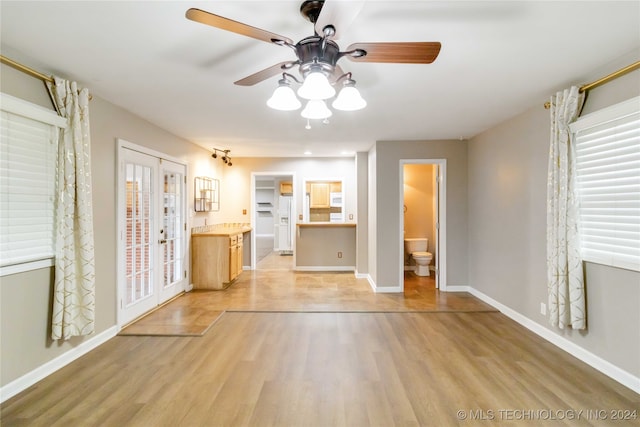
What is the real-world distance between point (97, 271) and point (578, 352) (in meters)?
4.58

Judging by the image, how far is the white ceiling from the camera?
1.71 meters

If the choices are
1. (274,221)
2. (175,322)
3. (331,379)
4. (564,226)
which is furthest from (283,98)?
(274,221)

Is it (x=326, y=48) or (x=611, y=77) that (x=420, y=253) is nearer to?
(x=611, y=77)

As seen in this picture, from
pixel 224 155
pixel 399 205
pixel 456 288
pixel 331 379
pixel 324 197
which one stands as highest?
pixel 224 155

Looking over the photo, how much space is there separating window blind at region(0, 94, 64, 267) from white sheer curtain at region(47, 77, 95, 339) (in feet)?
0.24

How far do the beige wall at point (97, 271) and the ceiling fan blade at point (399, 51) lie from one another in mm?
2557

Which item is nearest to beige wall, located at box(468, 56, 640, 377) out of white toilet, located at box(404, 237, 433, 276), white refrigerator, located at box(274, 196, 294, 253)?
white toilet, located at box(404, 237, 433, 276)

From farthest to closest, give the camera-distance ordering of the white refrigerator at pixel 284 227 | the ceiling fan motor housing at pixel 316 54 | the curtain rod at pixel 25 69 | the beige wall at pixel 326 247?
the white refrigerator at pixel 284 227 → the beige wall at pixel 326 247 → the curtain rod at pixel 25 69 → the ceiling fan motor housing at pixel 316 54

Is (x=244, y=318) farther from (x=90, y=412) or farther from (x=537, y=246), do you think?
(x=537, y=246)

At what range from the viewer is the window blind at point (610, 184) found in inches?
89.7

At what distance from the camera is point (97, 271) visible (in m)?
2.98

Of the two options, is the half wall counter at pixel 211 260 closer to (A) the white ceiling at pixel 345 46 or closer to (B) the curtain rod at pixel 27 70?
(A) the white ceiling at pixel 345 46

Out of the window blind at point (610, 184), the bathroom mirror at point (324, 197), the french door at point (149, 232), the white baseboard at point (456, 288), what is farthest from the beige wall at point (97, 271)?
the white baseboard at point (456, 288)

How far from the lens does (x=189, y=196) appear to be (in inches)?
193
